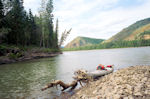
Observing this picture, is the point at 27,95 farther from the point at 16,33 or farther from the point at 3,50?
the point at 16,33

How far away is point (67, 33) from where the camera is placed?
5072cm

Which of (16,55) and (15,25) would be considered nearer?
(16,55)

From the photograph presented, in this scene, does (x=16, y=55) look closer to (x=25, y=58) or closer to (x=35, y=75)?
(x=25, y=58)

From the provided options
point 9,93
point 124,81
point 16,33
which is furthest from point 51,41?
point 124,81

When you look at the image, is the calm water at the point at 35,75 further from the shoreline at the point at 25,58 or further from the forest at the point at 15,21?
the forest at the point at 15,21

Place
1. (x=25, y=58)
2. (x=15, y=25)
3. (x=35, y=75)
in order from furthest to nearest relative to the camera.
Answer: (x=15, y=25)
(x=25, y=58)
(x=35, y=75)

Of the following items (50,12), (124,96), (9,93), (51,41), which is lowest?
(9,93)

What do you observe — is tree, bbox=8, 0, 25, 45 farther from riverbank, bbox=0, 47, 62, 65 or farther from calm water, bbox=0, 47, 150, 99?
calm water, bbox=0, 47, 150, 99

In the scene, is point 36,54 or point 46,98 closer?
point 46,98

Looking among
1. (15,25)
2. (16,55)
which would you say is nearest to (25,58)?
(16,55)

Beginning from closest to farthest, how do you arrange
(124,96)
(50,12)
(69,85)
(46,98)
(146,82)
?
(124,96) → (146,82) → (46,98) → (69,85) → (50,12)

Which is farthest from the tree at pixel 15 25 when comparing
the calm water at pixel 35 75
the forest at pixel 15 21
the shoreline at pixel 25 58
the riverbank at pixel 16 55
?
the calm water at pixel 35 75

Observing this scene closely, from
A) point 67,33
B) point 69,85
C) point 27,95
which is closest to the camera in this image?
point 27,95

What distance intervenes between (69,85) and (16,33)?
43.2m
